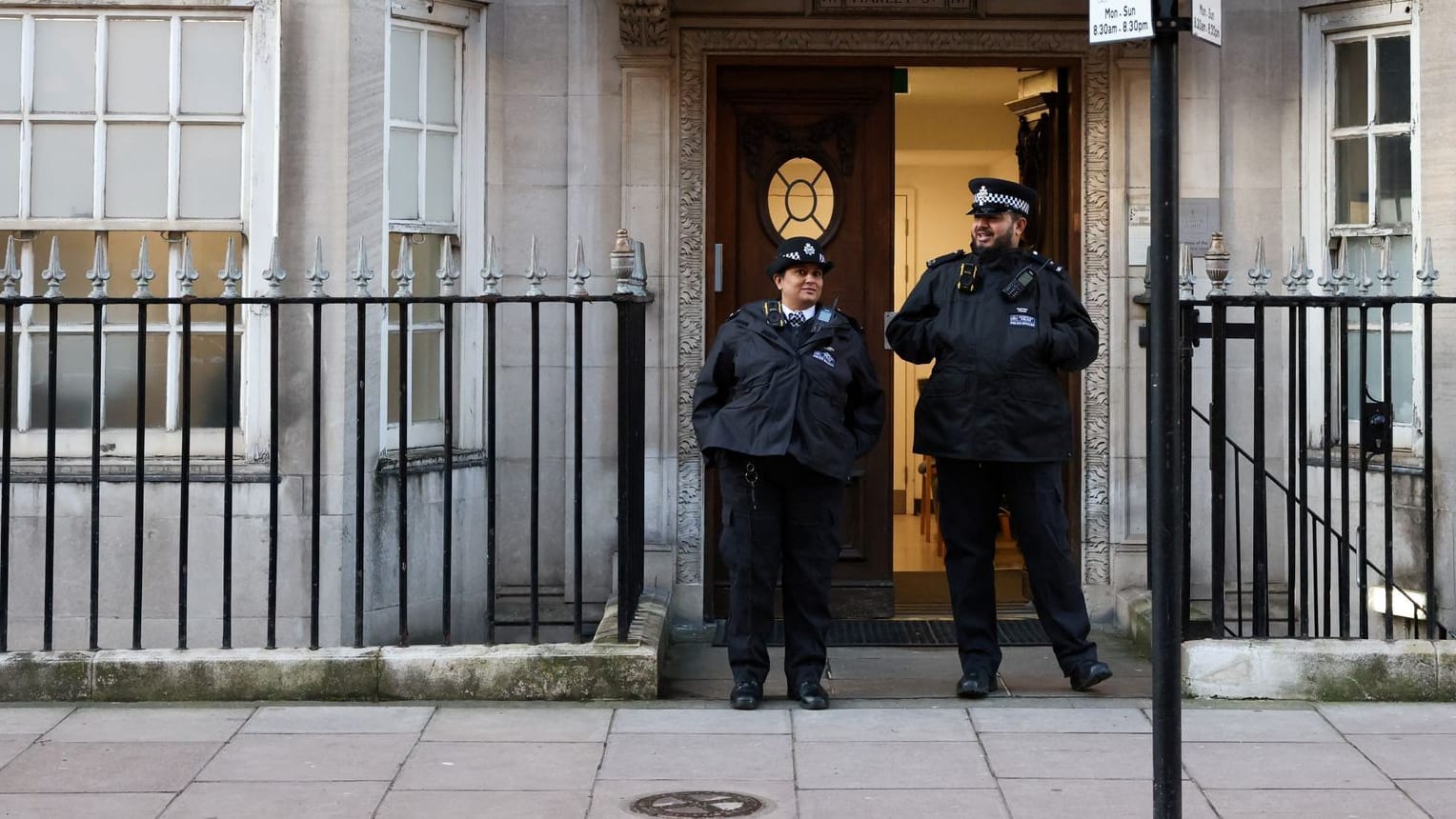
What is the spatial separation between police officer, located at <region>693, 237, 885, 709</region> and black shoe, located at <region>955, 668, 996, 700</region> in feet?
1.80

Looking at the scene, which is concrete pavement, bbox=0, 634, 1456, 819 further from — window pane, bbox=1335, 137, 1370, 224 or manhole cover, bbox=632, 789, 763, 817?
window pane, bbox=1335, 137, 1370, 224

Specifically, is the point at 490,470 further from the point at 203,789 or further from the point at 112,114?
the point at 112,114

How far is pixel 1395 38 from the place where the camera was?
852 cm

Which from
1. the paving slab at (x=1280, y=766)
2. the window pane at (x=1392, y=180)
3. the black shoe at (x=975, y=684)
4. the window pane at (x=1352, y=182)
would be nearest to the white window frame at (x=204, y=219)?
the black shoe at (x=975, y=684)

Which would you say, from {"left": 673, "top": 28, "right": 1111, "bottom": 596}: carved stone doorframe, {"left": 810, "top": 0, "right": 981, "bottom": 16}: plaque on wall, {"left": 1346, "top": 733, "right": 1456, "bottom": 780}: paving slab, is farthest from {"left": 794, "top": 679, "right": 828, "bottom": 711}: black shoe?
{"left": 810, "top": 0, "right": 981, "bottom": 16}: plaque on wall

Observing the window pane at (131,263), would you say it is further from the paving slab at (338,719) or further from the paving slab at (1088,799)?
the paving slab at (1088,799)

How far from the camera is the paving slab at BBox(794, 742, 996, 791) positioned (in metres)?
5.63

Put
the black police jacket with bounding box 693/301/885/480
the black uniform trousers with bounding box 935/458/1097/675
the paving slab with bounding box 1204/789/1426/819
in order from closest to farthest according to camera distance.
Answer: the paving slab with bounding box 1204/789/1426/819, the black police jacket with bounding box 693/301/885/480, the black uniform trousers with bounding box 935/458/1097/675

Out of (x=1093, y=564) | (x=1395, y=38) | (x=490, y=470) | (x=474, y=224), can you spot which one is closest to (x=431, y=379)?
(x=474, y=224)

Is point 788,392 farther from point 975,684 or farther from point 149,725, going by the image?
point 149,725

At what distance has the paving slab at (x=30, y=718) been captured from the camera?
20.7 ft

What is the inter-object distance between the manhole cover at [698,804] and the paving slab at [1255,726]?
171 cm

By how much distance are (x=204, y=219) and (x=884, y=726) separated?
3.94 m

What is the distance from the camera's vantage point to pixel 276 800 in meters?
5.45
